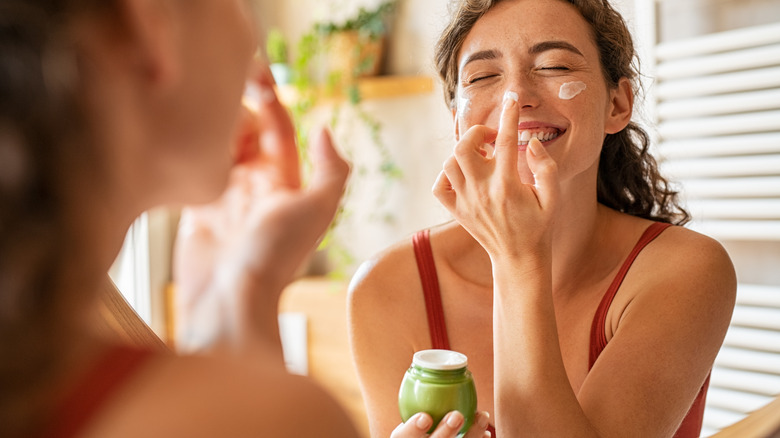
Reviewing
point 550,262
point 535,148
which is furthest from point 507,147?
point 550,262

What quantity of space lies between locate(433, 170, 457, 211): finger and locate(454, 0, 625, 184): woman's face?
13 cm

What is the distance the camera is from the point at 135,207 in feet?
0.98

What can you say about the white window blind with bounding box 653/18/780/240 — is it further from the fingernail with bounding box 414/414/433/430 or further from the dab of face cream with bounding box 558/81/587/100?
the fingernail with bounding box 414/414/433/430

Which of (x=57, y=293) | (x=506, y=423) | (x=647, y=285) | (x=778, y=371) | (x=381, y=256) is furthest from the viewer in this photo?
(x=778, y=371)

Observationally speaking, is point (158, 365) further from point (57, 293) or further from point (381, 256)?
point (381, 256)

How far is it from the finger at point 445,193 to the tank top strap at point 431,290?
204 mm

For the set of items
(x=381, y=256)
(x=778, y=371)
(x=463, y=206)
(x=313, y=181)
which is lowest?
(x=778, y=371)

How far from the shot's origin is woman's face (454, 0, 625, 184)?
0.92 meters

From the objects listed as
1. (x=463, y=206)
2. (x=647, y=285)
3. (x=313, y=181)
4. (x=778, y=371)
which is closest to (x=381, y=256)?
(x=463, y=206)

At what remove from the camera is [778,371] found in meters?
1.38

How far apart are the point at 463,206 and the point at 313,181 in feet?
1.58

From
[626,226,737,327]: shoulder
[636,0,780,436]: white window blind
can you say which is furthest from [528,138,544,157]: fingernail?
[636,0,780,436]: white window blind

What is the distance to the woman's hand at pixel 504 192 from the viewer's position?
76cm

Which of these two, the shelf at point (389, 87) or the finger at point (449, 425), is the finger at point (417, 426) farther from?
the shelf at point (389, 87)
